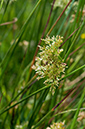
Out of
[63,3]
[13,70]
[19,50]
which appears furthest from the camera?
[19,50]

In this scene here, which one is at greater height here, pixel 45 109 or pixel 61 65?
pixel 61 65

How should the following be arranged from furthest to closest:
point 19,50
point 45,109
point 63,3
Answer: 1. point 19,50
2. point 45,109
3. point 63,3

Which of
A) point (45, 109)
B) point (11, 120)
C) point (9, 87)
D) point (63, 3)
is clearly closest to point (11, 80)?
point (9, 87)

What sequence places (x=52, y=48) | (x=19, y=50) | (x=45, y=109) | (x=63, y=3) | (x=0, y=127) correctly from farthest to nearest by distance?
(x=19, y=50) → (x=45, y=109) → (x=0, y=127) → (x=63, y=3) → (x=52, y=48)

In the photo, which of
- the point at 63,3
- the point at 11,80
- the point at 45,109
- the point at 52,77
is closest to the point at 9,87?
the point at 11,80

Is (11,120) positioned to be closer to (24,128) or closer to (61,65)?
Answer: (24,128)

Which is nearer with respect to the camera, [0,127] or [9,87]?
[0,127]

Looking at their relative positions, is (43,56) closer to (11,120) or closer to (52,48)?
(52,48)

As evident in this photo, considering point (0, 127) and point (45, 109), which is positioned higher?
point (0, 127)

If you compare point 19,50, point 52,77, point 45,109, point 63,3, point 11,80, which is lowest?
point 45,109
